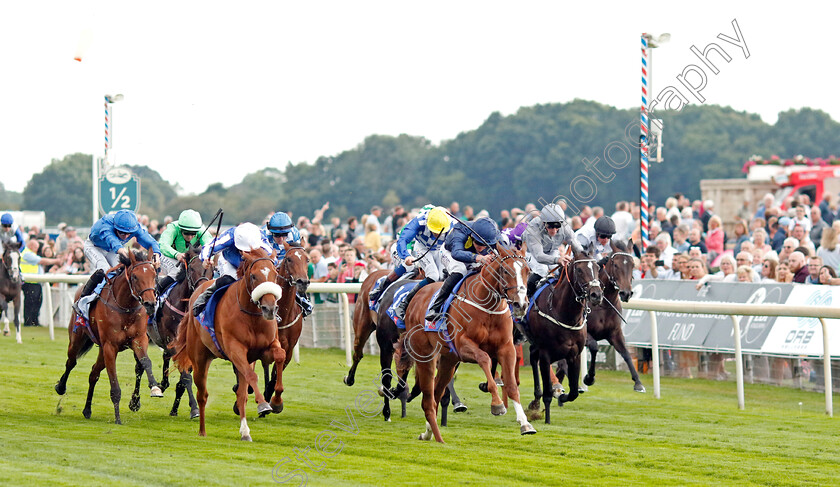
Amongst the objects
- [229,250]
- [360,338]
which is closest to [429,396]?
[229,250]

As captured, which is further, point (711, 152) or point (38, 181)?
point (711, 152)

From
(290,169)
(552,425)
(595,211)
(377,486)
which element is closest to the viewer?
(377,486)

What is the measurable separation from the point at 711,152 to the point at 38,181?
2803cm

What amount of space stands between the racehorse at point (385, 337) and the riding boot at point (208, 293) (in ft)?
5.61

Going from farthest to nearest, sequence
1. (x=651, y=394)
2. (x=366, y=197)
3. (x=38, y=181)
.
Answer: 1. (x=366, y=197)
2. (x=38, y=181)
3. (x=651, y=394)

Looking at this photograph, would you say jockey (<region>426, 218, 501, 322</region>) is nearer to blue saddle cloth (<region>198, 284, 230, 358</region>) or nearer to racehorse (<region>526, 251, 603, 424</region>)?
racehorse (<region>526, 251, 603, 424</region>)

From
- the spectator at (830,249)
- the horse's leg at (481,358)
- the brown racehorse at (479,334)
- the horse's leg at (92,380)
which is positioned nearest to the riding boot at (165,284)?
the horse's leg at (92,380)

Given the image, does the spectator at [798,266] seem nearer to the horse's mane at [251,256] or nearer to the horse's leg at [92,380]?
the horse's mane at [251,256]

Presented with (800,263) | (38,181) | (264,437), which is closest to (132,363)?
(264,437)

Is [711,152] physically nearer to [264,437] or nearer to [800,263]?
[800,263]

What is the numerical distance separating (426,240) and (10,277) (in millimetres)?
8441

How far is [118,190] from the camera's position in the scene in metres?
16.3

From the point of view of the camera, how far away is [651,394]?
1129cm

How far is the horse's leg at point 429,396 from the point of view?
8062 millimetres
